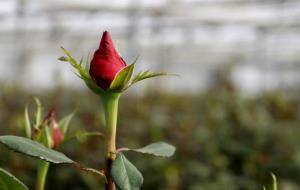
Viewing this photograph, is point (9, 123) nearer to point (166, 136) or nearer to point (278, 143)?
point (166, 136)

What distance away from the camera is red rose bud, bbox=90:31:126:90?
21.4 inches

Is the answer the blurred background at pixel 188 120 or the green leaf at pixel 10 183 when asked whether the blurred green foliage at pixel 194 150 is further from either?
the green leaf at pixel 10 183

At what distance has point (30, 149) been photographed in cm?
55

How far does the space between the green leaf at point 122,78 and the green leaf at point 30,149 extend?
8 centimetres

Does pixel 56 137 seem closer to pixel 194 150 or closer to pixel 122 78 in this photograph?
pixel 122 78

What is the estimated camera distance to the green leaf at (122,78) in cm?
55

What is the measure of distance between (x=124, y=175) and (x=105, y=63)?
0.11m

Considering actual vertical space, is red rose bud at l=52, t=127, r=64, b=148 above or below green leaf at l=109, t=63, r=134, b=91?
below

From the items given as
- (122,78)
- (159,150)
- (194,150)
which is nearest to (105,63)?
(122,78)

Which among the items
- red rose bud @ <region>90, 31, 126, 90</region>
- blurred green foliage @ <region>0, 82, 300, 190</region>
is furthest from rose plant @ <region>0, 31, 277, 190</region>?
blurred green foliage @ <region>0, 82, 300, 190</region>

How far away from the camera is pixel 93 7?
10070mm

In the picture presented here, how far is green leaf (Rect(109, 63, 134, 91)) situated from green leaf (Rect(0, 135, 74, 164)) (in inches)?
3.2

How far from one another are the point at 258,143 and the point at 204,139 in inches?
10.4

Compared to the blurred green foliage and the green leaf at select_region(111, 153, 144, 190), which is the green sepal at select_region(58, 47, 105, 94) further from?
the blurred green foliage
